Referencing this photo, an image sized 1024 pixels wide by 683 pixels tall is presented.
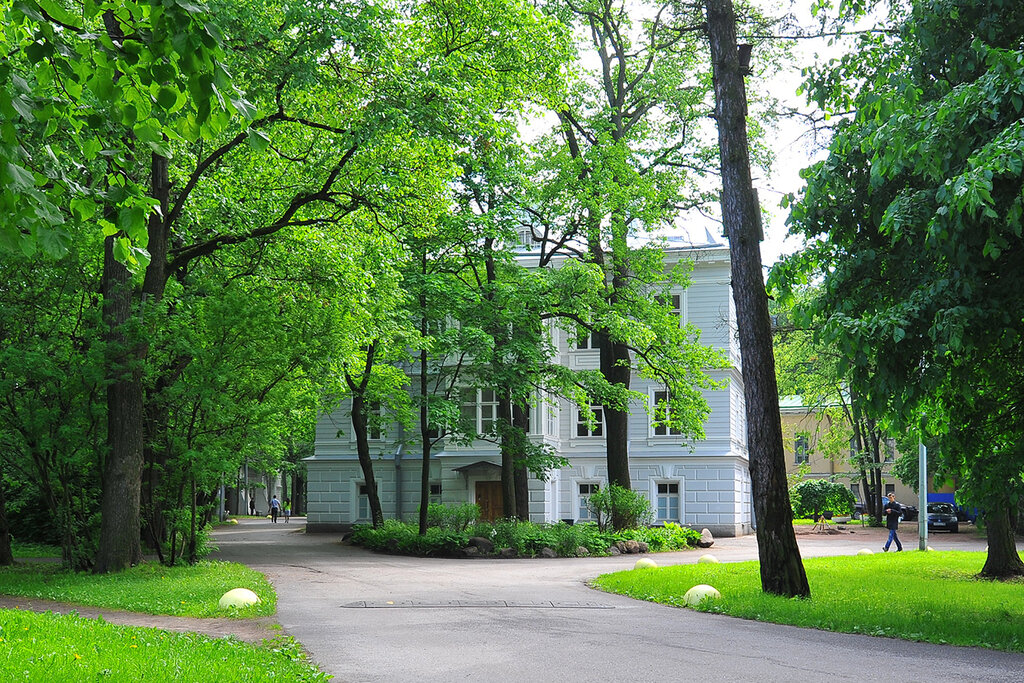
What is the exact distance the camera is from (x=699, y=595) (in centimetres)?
1275

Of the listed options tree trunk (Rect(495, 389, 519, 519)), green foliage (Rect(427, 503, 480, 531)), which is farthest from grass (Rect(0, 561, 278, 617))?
green foliage (Rect(427, 503, 480, 531))

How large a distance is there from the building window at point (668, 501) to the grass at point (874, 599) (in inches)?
729

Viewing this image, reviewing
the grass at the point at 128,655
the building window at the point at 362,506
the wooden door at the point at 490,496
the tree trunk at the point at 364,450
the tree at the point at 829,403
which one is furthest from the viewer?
the tree at the point at 829,403

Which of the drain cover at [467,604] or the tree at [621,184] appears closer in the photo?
the drain cover at [467,604]

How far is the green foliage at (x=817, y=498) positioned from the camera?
50.0 metres

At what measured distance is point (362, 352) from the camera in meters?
26.0

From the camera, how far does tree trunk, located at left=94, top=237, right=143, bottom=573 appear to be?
16219 millimetres

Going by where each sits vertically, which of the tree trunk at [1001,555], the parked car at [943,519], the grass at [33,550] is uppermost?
the tree trunk at [1001,555]

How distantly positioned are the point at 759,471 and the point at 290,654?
7657 mm

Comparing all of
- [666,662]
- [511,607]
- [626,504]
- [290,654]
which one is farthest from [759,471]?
[626,504]

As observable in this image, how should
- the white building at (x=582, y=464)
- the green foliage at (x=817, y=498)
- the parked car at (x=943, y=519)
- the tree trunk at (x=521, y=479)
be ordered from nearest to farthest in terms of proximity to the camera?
1. the tree trunk at (x=521, y=479)
2. the white building at (x=582, y=464)
3. the parked car at (x=943, y=519)
4. the green foliage at (x=817, y=498)

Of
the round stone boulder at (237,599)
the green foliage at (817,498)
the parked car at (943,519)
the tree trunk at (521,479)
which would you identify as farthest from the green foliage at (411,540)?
the green foliage at (817,498)

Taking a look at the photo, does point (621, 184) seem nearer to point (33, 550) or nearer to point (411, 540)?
point (411, 540)

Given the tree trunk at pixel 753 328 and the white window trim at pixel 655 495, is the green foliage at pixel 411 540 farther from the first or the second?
the tree trunk at pixel 753 328
